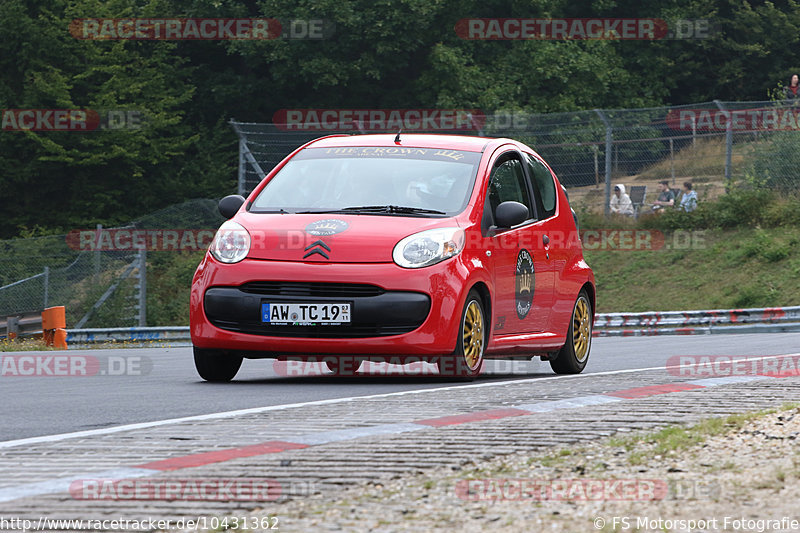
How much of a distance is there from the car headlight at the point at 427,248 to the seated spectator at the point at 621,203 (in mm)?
22737

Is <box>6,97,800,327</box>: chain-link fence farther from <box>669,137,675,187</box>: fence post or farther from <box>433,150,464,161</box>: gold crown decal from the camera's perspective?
<box>433,150,464,161</box>: gold crown decal

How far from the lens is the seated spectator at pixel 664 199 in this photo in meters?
32.2

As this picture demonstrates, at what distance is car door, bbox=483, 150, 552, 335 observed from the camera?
9875 mm

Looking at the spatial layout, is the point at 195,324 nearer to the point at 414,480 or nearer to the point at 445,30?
the point at 414,480

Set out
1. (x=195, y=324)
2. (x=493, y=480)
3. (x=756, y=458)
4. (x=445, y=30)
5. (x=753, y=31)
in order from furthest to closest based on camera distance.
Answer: (x=753, y=31)
(x=445, y=30)
(x=195, y=324)
(x=756, y=458)
(x=493, y=480)

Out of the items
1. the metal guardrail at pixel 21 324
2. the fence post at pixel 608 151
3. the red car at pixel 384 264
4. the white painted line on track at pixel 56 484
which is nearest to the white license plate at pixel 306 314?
the red car at pixel 384 264

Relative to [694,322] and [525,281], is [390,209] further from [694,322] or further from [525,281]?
[694,322]

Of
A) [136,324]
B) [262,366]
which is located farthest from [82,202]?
[262,366]

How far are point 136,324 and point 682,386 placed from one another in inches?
755

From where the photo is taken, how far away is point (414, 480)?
15.8ft

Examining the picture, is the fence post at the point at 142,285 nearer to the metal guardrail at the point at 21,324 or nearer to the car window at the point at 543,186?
the metal guardrail at the point at 21,324

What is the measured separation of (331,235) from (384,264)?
429 millimetres

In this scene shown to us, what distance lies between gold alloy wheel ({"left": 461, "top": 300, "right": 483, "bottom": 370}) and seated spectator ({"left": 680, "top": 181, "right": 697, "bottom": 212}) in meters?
23.3

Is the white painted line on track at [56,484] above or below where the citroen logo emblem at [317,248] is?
below
